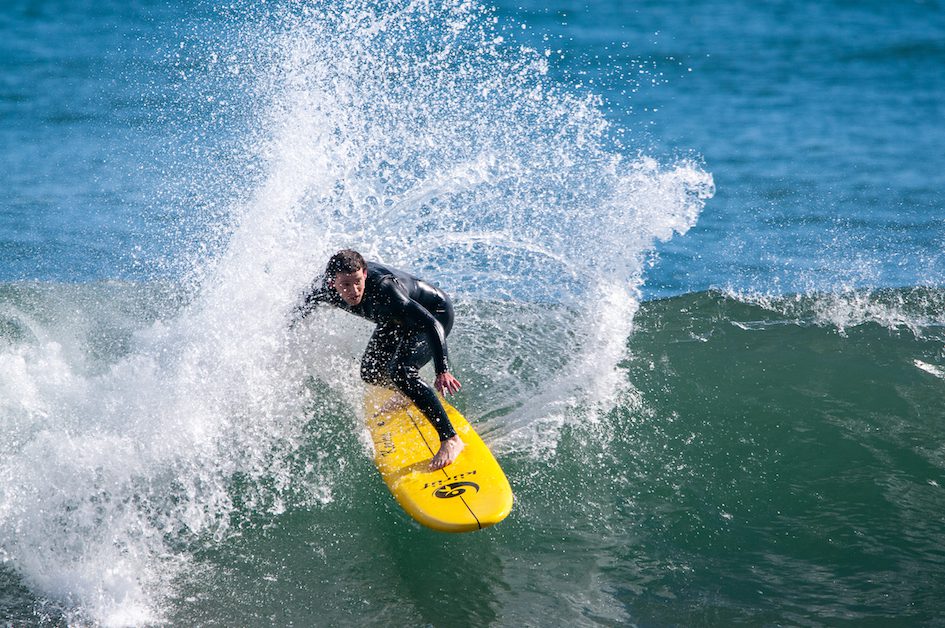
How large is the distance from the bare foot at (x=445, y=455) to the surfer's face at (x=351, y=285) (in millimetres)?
962

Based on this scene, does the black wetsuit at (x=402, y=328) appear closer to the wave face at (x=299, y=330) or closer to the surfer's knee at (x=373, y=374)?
the surfer's knee at (x=373, y=374)

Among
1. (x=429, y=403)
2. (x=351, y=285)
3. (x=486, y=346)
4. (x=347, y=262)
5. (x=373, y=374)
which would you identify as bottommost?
(x=486, y=346)

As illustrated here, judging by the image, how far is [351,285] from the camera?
4926 millimetres

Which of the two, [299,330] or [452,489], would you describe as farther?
[299,330]

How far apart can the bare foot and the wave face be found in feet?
1.77

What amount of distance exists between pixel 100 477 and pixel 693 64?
40.5 ft

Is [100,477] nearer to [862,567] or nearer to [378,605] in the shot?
[378,605]

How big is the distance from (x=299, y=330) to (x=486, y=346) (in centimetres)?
149

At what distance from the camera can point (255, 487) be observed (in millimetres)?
5277

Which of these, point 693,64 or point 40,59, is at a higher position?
point 693,64

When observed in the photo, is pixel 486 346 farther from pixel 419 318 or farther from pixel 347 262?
pixel 347 262

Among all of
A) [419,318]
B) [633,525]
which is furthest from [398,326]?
[633,525]

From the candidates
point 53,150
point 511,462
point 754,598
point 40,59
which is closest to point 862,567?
point 754,598

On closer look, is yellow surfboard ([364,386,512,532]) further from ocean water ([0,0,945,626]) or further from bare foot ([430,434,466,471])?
ocean water ([0,0,945,626])
